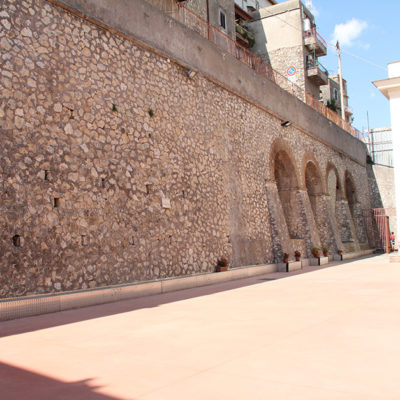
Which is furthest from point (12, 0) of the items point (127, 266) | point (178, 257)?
point (178, 257)

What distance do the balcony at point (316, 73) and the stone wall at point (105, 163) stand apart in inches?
618

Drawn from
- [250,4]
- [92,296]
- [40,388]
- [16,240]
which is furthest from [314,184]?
[40,388]

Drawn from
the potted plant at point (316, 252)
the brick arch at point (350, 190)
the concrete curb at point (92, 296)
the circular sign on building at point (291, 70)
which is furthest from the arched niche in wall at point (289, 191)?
the circular sign on building at point (291, 70)

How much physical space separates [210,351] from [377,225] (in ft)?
87.3

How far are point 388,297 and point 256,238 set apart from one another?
725 centimetres

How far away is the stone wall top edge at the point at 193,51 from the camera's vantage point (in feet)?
33.0

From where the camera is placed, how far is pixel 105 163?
9266mm

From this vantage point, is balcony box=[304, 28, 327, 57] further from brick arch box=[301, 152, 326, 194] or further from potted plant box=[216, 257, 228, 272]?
potted plant box=[216, 257, 228, 272]

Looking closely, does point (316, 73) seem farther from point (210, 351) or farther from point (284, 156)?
point (210, 351)

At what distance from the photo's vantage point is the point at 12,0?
310 inches

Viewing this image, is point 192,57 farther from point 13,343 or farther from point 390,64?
point 13,343

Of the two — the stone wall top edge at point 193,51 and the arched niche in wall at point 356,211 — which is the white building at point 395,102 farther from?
the arched niche in wall at point 356,211

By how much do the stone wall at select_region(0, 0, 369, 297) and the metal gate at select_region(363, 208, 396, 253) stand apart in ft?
51.9

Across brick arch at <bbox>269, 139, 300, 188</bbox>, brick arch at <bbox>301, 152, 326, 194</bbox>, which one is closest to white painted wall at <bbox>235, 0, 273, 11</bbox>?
brick arch at <bbox>301, 152, 326, 194</bbox>
